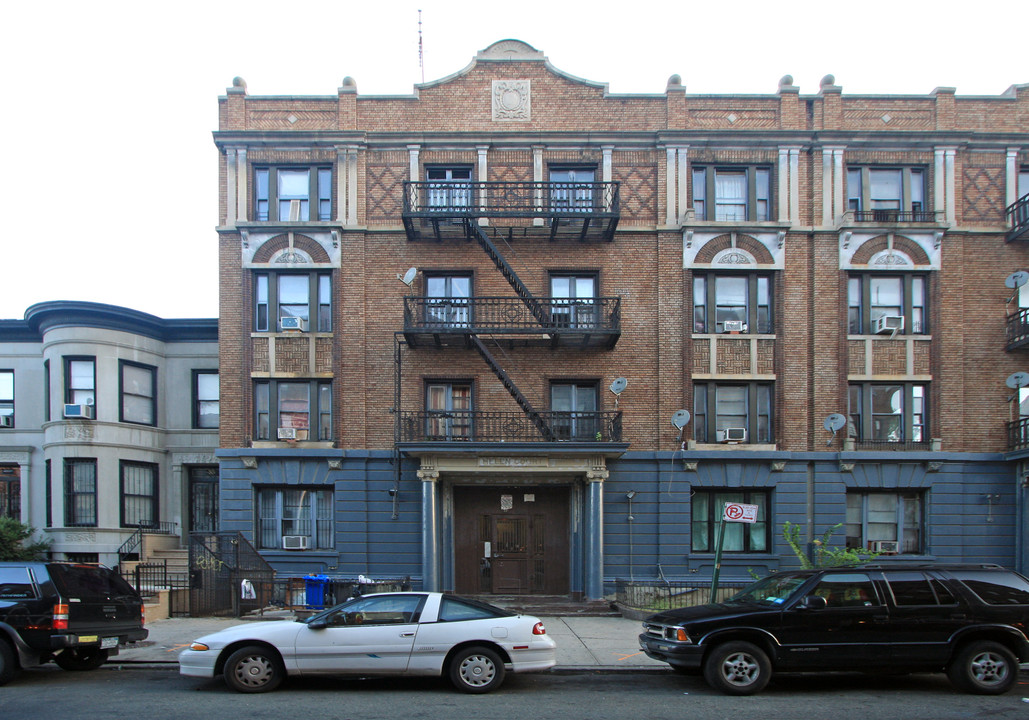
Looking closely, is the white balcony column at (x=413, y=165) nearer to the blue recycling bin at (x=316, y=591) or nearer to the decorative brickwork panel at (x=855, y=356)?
the blue recycling bin at (x=316, y=591)

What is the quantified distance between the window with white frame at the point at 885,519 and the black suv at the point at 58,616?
16896 millimetres

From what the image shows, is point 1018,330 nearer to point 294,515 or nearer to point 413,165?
point 413,165

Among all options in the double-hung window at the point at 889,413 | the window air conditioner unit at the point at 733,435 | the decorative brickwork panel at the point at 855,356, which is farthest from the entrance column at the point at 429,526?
the decorative brickwork panel at the point at 855,356

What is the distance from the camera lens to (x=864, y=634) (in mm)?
10719

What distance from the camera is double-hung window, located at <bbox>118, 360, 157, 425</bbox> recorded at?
22922 mm

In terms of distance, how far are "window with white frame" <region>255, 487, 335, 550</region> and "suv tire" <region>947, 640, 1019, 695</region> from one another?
14547 mm

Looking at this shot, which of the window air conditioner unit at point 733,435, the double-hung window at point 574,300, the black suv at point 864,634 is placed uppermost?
the double-hung window at point 574,300

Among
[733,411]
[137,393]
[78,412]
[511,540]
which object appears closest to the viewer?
[733,411]

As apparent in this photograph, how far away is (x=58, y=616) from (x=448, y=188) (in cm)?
1295

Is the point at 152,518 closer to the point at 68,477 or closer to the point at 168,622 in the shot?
the point at 68,477

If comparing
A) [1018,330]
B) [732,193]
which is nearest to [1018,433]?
[1018,330]

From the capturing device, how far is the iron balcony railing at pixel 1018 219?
807 inches

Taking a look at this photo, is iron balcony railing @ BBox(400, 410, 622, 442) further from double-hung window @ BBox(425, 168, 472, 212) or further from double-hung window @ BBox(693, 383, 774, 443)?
double-hung window @ BBox(425, 168, 472, 212)

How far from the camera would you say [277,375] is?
20.7 m
